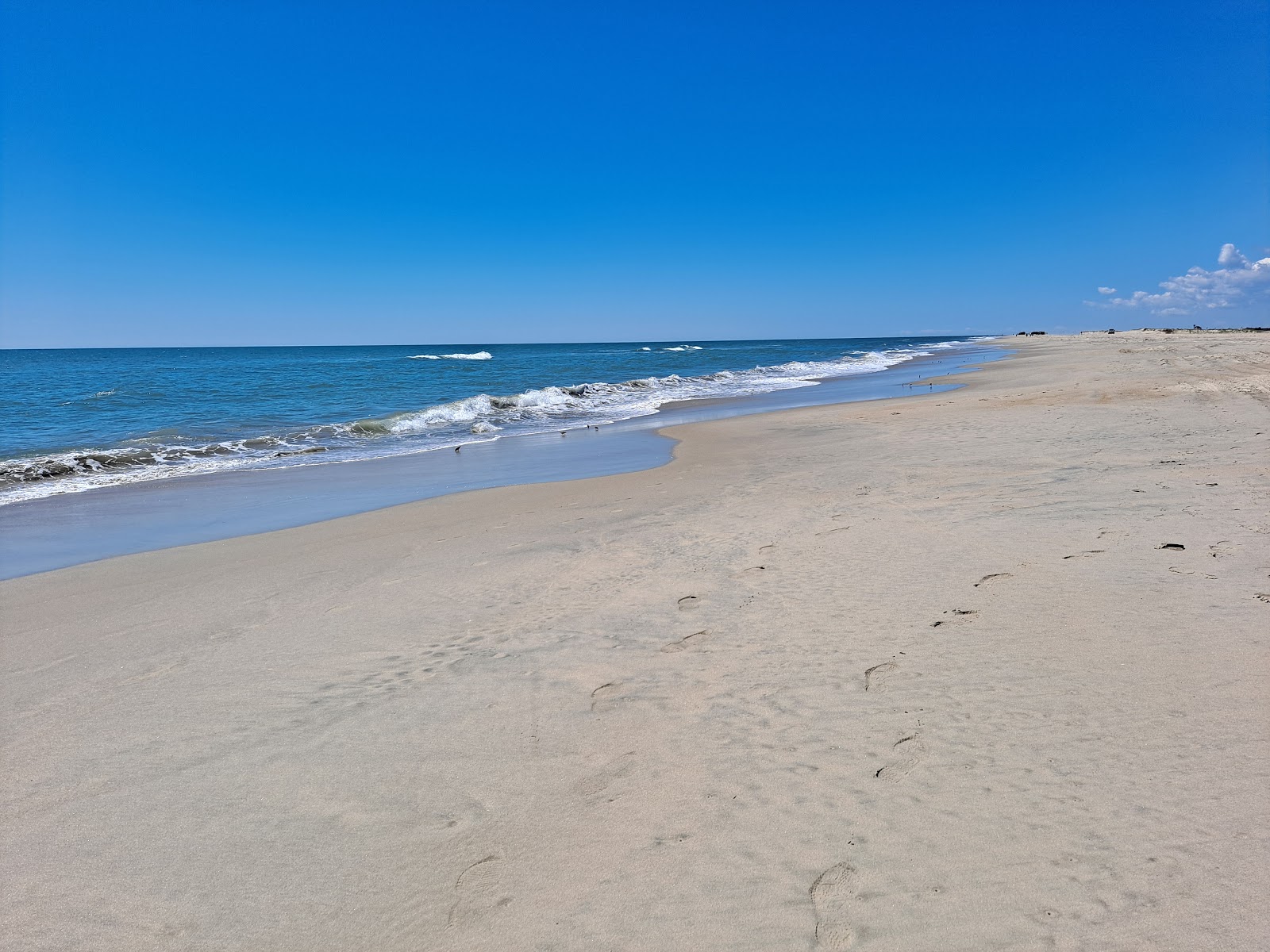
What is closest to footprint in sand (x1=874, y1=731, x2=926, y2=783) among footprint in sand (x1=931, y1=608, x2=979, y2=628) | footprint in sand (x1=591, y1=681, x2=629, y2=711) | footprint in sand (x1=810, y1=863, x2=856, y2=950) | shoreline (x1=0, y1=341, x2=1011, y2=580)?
footprint in sand (x1=810, y1=863, x2=856, y2=950)

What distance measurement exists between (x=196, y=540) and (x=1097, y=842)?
28.4 feet

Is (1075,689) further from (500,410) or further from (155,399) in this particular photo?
(155,399)

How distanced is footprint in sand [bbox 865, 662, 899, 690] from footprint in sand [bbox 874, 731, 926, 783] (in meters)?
0.45

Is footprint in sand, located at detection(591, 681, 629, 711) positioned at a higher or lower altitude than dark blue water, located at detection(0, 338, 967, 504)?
lower

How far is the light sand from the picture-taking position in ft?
7.95

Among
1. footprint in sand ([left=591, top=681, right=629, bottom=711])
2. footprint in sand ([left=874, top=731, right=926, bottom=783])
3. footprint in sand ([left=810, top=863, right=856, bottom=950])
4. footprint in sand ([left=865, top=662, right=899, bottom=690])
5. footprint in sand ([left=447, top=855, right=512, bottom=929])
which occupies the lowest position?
footprint in sand ([left=447, top=855, right=512, bottom=929])

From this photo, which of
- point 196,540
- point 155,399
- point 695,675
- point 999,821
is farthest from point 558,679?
point 155,399

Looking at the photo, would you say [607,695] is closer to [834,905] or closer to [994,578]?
[834,905]

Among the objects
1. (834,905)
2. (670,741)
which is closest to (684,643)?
(670,741)

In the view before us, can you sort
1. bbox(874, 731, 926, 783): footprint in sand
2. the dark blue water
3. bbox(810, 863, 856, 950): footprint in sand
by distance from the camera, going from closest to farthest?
bbox(810, 863, 856, 950): footprint in sand, bbox(874, 731, 926, 783): footprint in sand, the dark blue water

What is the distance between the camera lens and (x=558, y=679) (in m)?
4.08

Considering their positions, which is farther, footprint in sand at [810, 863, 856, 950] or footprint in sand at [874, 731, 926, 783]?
footprint in sand at [874, 731, 926, 783]

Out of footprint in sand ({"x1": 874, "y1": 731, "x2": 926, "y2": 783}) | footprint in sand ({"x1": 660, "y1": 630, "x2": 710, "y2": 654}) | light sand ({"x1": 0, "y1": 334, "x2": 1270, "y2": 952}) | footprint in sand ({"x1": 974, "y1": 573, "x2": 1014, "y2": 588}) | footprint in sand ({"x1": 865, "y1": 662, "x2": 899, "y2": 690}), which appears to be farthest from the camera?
footprint in sand ({"x1": 974, "y1": 573, "x2": 1014, "y2": 588})

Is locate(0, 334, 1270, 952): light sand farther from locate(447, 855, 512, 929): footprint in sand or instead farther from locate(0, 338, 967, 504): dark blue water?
locate(0, 338, 967, 504): dark blue water
